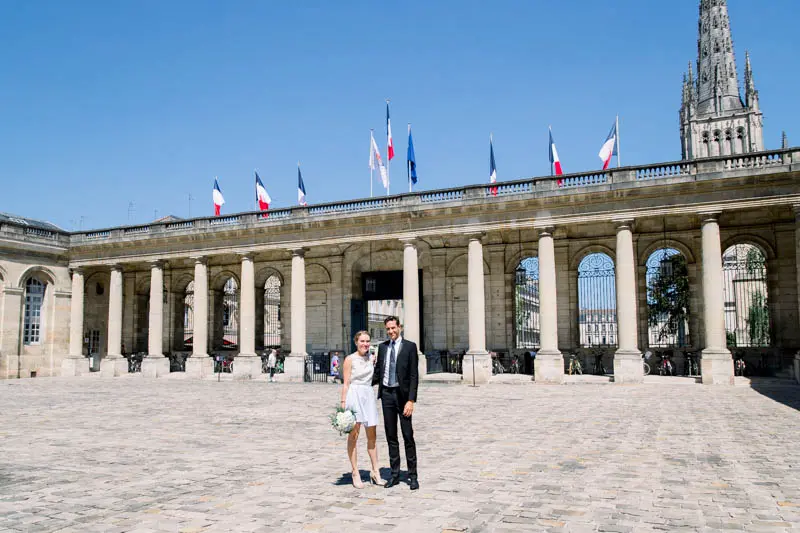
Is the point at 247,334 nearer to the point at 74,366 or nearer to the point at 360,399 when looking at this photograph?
the point at 74,366

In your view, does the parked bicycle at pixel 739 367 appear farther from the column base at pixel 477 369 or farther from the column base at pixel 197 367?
the column base at pixel 197 367

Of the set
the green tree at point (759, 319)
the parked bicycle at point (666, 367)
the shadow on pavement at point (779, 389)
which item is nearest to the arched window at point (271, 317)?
the parked bicycle at point (666, 367)

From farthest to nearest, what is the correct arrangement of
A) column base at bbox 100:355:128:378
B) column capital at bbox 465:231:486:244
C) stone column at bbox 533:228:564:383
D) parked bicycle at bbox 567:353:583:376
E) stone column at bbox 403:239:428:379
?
column base at bbox 100:355:128:378 < stone column at bbox 403:239:428:379 < parked bicycle at bbox 567:353:583:376 < column capital at bbox 465:231:486:244 < stone column at bbox 533:228:564:383

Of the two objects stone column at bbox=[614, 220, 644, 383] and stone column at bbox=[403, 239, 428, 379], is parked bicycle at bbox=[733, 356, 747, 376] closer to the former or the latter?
stone column at bbox=[614, 220, 644, 383]

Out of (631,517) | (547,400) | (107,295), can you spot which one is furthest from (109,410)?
(107,295)

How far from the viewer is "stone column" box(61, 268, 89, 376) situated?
33250 millimetres

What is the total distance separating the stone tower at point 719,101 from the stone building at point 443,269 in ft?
165

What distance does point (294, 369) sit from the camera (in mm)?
28094

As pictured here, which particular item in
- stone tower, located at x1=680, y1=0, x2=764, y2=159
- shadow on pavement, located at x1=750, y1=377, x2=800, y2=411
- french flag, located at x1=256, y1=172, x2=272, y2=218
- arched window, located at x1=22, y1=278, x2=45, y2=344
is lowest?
shadow on pavement, located at x1=750, y1=377, x2=800, y2=411

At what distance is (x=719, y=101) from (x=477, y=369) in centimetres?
6480

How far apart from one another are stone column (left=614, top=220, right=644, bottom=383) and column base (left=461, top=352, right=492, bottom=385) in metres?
4.76

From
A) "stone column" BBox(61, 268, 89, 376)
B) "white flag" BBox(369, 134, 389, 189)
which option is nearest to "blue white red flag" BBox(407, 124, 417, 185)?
"white flag" BBox(369, 134, 389, 189)

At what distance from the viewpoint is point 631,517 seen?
598cm

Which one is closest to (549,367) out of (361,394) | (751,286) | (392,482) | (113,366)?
(392,482)
